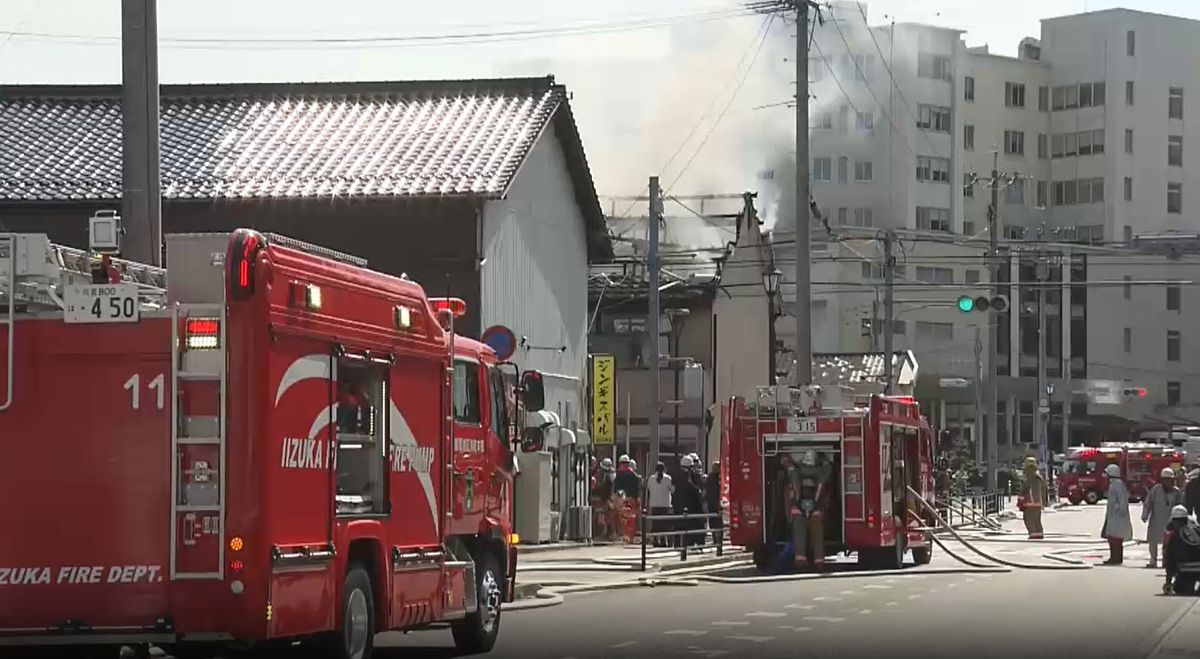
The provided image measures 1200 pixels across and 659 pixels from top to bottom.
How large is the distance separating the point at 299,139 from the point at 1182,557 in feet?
63.1

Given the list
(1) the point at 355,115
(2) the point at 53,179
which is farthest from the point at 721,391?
(2) the point at 53,179

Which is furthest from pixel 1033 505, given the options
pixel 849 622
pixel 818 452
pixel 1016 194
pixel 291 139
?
pixel 1016 194

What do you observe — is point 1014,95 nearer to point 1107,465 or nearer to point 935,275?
point 935,275

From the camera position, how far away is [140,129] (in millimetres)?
18391

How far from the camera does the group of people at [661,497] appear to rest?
3475cm

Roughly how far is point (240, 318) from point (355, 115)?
27.3m

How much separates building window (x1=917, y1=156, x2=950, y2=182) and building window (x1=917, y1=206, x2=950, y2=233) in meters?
1.52

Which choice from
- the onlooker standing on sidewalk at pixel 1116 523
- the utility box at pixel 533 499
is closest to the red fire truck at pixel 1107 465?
the onlooker standing on sidewalk at pixel 1116 523

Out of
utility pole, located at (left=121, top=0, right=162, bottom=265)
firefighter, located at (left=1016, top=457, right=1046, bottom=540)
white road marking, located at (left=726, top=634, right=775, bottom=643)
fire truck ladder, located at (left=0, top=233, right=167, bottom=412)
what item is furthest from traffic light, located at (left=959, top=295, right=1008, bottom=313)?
fire truck ladder, located at (left=0, top=233, right=167, bottom=412)

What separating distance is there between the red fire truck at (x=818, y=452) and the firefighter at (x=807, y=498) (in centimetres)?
18

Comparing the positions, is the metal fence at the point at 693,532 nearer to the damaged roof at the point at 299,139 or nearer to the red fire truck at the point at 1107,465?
the damaged roof at the point at 299,139

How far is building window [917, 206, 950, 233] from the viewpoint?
99.4m

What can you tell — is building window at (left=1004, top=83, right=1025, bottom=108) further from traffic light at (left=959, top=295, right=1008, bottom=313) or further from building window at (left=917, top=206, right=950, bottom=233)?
traffic light at (left=959, top=295, right=1008, bottom=313)

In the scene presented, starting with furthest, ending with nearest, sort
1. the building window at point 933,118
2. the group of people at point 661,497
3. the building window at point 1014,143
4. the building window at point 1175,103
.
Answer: the building window at point 1014,143 < the building window at point 1175,103 < the building window at point 933,118 < the group of people at point 661,497
